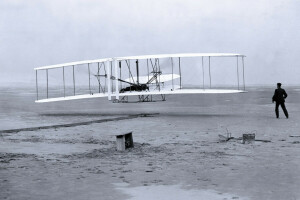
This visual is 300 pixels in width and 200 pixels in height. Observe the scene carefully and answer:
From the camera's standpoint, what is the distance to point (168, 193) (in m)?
7.68

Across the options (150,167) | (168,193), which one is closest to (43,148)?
(150,167)

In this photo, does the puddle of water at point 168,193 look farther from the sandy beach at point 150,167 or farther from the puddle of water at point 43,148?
the puddle of water at point 43,148

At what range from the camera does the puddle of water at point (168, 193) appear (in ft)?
24.3

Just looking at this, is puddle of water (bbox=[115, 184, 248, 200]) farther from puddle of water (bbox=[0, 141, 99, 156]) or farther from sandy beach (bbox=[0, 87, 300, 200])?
puddle of water (bbox=[0, 141, 99, 156])

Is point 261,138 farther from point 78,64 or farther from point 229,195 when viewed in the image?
point 78,64

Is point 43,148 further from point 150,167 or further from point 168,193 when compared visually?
point 168,193

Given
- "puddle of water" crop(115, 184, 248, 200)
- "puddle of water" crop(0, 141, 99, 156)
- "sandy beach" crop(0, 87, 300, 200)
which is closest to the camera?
"puddle of water" crop(115, 184, 248, 200)

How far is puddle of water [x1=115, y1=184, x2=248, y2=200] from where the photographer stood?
7406mm

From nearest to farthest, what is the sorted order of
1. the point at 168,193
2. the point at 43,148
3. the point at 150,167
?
the point at 168,193 → the point at 150,167 → the point at 43,148

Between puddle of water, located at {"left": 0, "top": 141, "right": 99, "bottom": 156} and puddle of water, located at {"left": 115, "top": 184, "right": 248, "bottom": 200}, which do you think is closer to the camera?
puddle of water, located at {"left": 115, "top": 184, "right": 248, "bottom": 200}

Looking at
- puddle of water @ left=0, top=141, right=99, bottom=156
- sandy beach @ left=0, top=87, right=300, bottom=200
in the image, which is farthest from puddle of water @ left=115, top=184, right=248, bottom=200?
puddle of water @ left=0, top=141, right=99, bottom=156

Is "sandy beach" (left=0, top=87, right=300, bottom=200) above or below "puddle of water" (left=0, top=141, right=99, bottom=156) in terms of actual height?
below

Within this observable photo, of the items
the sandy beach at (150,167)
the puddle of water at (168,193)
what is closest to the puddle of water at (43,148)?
the sandy beach at (150,167)

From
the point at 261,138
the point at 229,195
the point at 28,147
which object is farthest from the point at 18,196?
Answer: the point at 261,138
